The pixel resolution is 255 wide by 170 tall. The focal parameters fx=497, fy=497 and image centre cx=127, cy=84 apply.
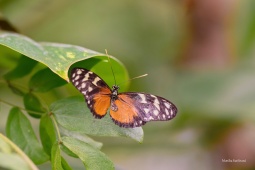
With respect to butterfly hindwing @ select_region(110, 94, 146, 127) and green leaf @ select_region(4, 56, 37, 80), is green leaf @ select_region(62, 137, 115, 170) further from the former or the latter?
green leaf @ select_region(4, 56, 37, 80)

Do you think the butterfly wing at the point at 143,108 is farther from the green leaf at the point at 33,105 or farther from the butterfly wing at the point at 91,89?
the green leaf at the point at 33,105

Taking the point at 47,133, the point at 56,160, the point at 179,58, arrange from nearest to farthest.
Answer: the point at 56,160 < the point at 47,133 < the point at 179,58

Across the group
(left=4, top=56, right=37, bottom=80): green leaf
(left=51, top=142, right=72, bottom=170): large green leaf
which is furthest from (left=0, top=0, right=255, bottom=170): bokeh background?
(left=51, top=142, right=72, bottom=170): large green leaf

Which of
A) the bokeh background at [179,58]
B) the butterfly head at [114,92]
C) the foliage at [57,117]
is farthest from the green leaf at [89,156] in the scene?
the bokeh background at [179,58]

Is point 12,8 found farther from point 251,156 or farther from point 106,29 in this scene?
point 251,156

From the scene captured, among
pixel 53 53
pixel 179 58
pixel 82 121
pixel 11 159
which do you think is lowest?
pixel 11 159

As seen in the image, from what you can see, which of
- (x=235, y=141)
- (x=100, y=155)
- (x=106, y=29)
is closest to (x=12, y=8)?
(x=106, y=29)

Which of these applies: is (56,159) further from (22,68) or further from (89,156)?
(22,68)

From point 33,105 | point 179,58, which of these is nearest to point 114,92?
point 33,105
